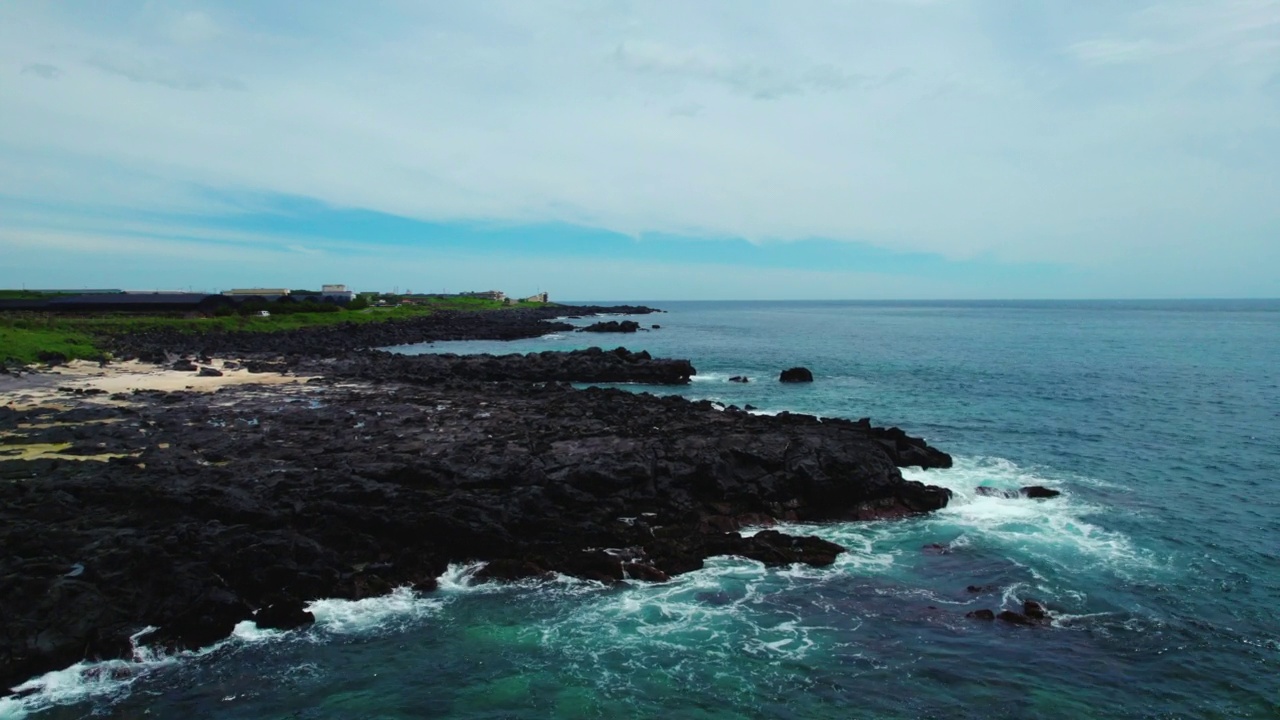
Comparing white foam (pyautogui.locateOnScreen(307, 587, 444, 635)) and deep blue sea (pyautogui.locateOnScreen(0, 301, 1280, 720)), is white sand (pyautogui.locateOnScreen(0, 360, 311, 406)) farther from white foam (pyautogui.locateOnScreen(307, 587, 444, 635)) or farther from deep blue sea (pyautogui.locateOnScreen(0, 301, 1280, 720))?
deep blue sea (pyautogui.locateOnScreen(0, 301, 1280, 720))

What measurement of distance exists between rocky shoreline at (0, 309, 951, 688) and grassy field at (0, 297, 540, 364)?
29.0 m

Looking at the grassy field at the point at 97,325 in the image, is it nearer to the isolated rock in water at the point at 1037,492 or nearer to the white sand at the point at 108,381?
the white sand at the point at 108,381

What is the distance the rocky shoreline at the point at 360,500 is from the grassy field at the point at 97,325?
29022mm

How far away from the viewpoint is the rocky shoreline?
683 inches

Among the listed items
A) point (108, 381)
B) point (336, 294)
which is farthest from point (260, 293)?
point (108, 381)

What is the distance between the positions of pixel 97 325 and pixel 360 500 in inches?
3650

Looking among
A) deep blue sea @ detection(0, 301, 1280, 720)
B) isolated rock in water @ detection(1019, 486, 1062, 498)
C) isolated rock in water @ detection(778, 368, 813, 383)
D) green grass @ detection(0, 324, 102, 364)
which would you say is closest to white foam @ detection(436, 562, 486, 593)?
deep blue sea @ detection(0, 301, 1280, 720)

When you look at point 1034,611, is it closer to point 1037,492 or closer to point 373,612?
point 1037,492

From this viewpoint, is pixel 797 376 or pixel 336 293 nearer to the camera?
pixel 797 376

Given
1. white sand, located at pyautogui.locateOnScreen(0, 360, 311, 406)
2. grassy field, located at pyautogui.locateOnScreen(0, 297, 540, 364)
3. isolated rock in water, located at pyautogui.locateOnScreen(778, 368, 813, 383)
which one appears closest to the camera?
white sand, located at pyautogui.locateOnScreen(0, 360, 311, 406)

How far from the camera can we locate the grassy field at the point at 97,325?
208ft

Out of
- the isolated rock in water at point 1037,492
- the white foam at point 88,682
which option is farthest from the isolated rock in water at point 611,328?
the white foam at point 88,682

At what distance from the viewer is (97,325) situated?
302 ft

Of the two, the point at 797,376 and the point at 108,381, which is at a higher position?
the point at 108,381
